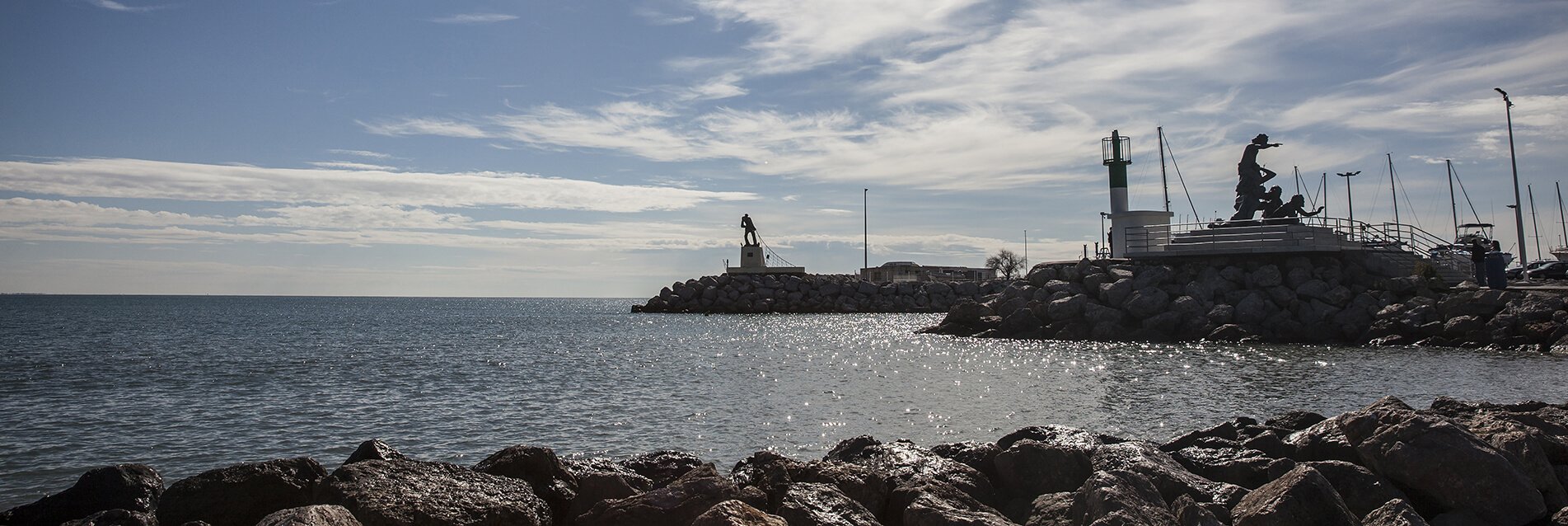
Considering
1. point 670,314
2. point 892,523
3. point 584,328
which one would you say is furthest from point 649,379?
point 670,314

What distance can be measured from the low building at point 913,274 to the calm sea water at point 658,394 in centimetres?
4349

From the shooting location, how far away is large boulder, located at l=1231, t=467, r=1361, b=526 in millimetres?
6609

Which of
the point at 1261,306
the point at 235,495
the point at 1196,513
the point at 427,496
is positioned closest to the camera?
the point at 1196,513

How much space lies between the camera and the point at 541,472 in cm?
848

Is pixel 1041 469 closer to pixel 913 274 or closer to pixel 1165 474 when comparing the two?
pixel 1165 474

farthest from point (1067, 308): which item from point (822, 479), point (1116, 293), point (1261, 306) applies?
point (822, 479)

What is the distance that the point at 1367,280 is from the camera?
3259 centimetres

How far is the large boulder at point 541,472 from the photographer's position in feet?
26.7

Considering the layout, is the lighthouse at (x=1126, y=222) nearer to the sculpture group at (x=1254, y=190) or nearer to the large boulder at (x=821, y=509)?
the sculpture group at (x=1254, y=190)

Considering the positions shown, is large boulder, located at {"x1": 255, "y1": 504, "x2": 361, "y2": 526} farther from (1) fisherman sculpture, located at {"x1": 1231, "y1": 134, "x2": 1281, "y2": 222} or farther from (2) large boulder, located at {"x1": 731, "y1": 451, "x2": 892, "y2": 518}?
(1) fisherman sculpture, located at {"x1": 1231, "y1": 134, "x2": 1281, "y2": 222}

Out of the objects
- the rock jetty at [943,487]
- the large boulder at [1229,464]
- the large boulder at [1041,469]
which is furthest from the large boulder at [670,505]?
the large boulder at [1229,464]

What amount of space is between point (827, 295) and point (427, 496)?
61.2 metres

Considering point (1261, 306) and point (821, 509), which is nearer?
point (821, 509)

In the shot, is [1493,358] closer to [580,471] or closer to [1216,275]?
[1216,275]
